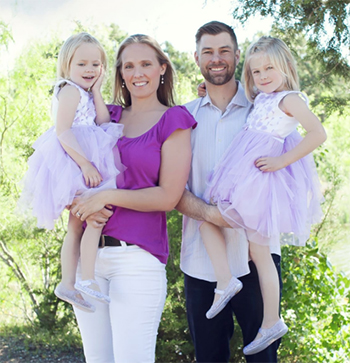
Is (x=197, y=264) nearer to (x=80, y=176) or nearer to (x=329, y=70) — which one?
(x=80, y=176)

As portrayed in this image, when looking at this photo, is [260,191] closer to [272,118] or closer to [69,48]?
[272,118]

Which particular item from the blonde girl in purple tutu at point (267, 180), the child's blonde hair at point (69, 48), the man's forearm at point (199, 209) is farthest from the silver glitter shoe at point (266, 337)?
the child's blonde hair at point (69, 48)

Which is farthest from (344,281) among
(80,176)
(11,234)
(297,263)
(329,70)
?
(11,234)

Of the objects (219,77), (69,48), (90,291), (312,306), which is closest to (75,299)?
(90,291)

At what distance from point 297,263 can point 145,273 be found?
72.8 inches

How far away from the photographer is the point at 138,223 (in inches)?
82.4

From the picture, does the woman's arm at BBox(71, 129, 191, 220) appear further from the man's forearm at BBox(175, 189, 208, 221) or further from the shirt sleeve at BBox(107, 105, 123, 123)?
the shirt sleeve at BBox(107, 105, 123, 123)

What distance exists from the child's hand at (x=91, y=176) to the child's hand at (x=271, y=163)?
2.47 ft

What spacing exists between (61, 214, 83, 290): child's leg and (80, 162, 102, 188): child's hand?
19cm

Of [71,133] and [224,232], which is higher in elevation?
[71,133]

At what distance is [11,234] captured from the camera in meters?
4.28

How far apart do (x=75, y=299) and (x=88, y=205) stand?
411 millimetres

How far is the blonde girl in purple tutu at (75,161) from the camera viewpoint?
211 cm

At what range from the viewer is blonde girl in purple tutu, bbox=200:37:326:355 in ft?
7.27
